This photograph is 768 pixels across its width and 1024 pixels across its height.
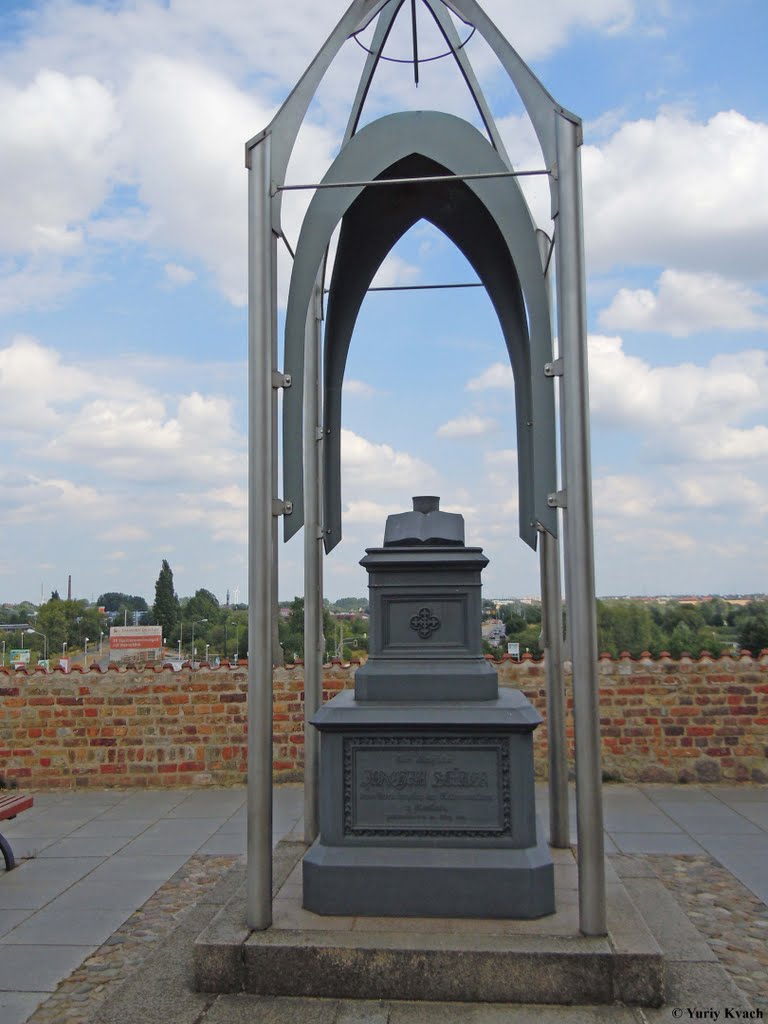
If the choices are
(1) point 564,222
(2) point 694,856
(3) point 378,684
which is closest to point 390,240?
(1) point 564,222

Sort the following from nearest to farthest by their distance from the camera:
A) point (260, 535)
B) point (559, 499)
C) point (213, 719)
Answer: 1. point (559, 499)
2. point (260, 535)
3. point (213, 719)

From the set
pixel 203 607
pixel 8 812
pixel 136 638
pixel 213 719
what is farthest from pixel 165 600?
pixel 8 812

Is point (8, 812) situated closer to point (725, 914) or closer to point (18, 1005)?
point (18, 1005)

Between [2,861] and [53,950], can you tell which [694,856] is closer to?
[53,950]

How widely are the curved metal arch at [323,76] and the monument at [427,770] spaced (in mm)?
1768

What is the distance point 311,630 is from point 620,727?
3.47 meters

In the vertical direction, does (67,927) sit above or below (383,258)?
below

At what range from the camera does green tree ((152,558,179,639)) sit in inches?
2092

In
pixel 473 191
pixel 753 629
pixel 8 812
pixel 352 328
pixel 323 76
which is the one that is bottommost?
pixel 8 812

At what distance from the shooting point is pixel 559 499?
329 centimetres

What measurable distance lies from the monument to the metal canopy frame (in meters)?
0.36

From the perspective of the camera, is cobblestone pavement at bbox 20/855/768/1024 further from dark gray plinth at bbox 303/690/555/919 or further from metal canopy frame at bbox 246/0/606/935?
dark gray plinth at bbox 303/690/555/919

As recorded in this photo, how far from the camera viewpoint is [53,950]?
367 cm

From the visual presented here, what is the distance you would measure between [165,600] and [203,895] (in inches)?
2011
